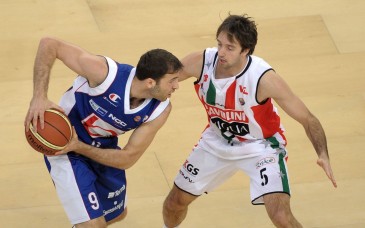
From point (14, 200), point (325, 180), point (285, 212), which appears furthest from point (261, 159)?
point (14, 200)

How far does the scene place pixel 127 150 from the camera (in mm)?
6703

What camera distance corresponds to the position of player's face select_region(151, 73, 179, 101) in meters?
6.59

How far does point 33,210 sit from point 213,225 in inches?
56.3

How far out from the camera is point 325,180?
8.52m

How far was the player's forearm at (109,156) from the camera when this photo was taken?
21.6 ft

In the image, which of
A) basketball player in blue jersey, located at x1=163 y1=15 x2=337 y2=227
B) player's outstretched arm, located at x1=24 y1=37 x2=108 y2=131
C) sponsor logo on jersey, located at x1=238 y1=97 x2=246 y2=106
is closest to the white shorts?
basketball player in blue jersey, located at x1=163 y1=15 x2=337 y2=227

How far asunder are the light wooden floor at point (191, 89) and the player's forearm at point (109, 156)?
4.35 feet

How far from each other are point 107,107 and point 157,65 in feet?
1.49

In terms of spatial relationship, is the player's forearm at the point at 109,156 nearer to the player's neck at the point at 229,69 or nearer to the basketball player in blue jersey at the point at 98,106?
the basketball player in blue jersey at the point at 98,106

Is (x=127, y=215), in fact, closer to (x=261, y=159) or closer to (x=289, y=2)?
(x=261, y=159)

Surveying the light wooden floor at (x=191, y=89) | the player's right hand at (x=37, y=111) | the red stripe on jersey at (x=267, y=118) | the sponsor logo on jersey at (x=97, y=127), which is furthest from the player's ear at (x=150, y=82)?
the light wooden floor at (x=191, y=89)

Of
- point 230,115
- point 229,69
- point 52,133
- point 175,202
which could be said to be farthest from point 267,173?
point 52,133

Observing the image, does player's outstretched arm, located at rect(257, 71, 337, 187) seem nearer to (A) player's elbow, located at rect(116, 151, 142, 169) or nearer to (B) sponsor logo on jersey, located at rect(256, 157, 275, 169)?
(B) sponsor logo on jersey, located at rect(256, 157, 275, 169)

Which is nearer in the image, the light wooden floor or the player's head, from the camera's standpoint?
the player's head
